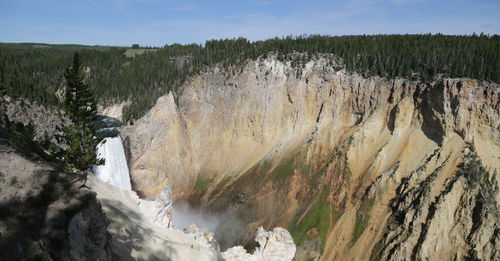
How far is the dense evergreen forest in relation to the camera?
4325cm

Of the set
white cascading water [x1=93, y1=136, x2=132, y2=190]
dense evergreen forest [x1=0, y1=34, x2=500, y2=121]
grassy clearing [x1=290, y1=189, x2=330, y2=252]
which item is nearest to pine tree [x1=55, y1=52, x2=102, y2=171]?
white cascading water [x1=93, y1=136, x2=132, y2=190]

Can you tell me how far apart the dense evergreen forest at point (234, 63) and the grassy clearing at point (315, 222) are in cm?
1962

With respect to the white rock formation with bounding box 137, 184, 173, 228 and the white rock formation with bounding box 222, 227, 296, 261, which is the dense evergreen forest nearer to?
the white rock formation with bounding box 137, 184, 173, 228

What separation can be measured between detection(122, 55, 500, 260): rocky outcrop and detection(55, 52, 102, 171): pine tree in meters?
22.4

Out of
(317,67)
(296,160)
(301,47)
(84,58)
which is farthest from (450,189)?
(84,58)

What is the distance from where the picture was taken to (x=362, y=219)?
1467 inches

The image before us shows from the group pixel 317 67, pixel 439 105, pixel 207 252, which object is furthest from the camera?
pixel 317 67

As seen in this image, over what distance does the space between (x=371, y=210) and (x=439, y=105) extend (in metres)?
14.4

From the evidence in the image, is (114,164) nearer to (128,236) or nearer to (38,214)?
(128,236)

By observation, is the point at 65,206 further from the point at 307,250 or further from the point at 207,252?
the point at 307,250

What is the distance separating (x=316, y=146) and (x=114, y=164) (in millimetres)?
26361

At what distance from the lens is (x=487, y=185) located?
3419 centimetres

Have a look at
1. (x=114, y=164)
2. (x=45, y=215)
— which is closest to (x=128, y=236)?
(x=45, y=215)

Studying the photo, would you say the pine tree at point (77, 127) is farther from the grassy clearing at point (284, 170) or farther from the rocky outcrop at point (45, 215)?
the grassy clearing at point (284, 170)
